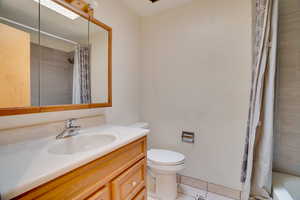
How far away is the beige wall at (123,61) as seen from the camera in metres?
1.54

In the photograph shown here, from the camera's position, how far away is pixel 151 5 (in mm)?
1818

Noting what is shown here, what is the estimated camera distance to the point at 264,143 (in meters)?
1.16

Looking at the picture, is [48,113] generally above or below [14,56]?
below

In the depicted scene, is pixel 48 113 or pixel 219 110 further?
pixel 219 110

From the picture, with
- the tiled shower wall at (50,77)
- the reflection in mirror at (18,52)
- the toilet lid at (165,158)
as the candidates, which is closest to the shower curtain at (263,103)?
the toilet lid at (165,158)

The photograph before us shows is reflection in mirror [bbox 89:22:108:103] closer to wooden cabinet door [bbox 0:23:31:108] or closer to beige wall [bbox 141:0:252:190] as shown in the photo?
wooden cabinet door [bbox 0:23:31:108]

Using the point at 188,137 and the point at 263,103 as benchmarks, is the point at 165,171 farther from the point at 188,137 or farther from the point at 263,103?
the point at 263,103

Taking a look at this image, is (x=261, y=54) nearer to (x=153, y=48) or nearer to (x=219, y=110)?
(x=219, y=110)

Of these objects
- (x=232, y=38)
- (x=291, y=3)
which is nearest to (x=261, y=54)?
(x=232, y=38)

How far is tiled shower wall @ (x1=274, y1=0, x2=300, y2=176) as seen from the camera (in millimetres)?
1337

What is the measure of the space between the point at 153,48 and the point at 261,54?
127cm

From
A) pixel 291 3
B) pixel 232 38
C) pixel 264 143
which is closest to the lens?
pixel 264 143

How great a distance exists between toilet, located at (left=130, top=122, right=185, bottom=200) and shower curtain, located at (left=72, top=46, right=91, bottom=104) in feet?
3.13

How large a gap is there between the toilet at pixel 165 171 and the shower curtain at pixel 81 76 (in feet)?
3.13
